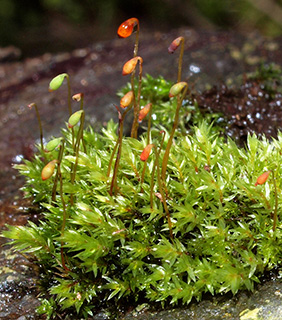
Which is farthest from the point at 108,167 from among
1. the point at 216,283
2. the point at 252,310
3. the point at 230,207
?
the point at 252,310

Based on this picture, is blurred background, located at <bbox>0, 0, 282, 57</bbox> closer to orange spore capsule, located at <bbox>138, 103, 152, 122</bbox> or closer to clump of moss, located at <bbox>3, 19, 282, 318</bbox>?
clump of moss, located at <bbox>3, 19, 282, 318</bbox>

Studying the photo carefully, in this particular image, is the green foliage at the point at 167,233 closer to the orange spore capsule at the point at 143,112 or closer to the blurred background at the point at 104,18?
the orange spore capsule at the point at 143,112

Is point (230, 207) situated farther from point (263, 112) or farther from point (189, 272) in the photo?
point (263, 112)

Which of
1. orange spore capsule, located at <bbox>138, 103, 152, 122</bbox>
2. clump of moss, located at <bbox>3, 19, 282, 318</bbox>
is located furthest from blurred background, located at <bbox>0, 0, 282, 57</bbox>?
orange spore capsule, located at <bbox>138, 103, 152, 122</bbox>

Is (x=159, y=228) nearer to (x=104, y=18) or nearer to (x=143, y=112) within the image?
(x=143, y=112)

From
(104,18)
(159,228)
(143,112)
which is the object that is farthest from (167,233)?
(104,18)

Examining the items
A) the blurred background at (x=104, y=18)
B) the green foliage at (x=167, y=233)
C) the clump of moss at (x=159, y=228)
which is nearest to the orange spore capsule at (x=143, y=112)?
the clump of moss at (x=159, y=228)

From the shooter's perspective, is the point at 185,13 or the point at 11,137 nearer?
the point at 11,137
